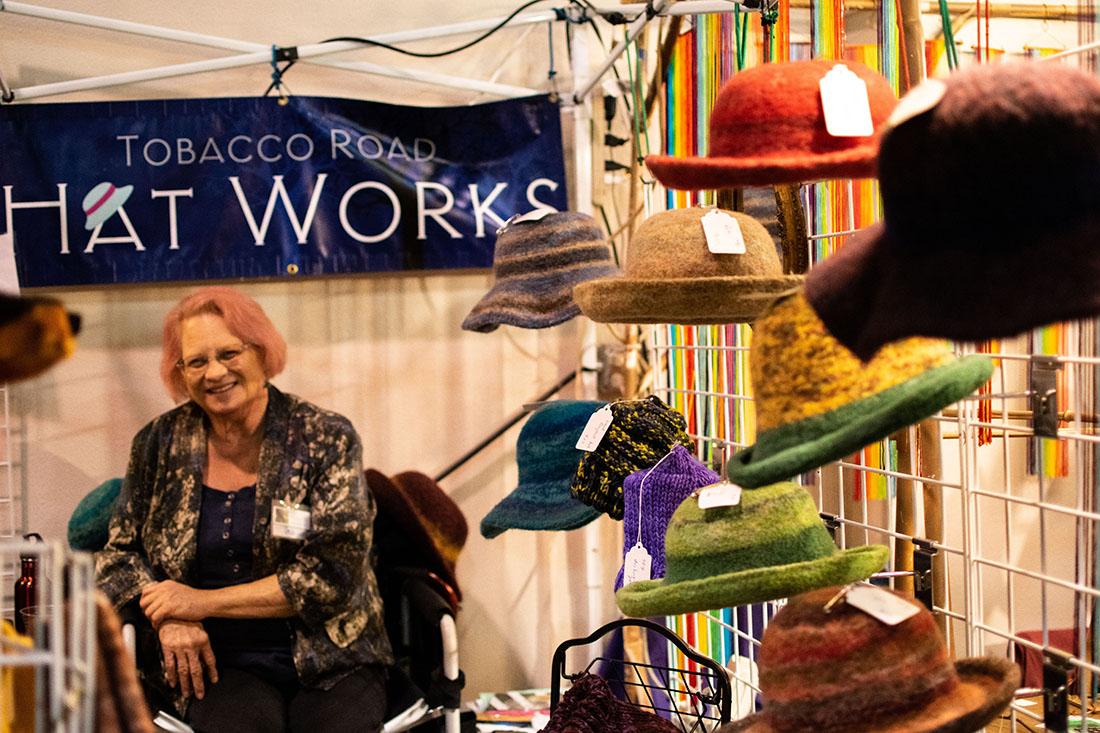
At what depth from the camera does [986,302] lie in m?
0.83

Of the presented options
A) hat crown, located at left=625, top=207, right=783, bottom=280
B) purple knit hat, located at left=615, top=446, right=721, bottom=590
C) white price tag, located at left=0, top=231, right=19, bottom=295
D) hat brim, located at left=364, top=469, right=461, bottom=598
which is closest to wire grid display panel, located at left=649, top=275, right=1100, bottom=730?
purple knit hat, located at left=615, top=446, right=721, bottom=590

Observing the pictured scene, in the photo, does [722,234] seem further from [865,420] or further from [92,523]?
[92,523]

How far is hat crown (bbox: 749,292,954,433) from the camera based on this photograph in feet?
3.43

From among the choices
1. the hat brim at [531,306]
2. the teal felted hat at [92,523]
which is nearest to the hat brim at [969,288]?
the hat brim at [531,306]

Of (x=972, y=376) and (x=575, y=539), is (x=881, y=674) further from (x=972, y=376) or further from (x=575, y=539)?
(x=575, y=539)

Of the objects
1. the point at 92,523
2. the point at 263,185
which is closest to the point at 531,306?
the point at 263,185

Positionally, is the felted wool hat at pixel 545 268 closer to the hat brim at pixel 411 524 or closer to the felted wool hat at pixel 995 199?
the hat brim at pixel 411 524

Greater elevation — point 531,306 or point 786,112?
point 786,112

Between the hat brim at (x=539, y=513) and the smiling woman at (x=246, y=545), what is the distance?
332 millimetres

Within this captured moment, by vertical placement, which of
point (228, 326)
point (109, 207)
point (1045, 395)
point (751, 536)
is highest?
point (109, 207)

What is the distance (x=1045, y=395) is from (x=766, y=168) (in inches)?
17.9

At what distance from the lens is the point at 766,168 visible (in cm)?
119

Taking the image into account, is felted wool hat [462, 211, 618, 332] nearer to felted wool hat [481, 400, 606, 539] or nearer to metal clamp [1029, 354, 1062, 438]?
felted wool hat [481, 400, 606, 539]

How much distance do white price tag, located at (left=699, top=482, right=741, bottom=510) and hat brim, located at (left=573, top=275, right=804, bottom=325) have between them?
24 cm
